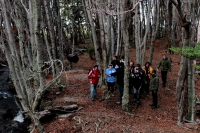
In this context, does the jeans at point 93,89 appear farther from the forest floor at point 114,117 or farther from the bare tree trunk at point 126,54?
the bare tree trunk at point 126,54

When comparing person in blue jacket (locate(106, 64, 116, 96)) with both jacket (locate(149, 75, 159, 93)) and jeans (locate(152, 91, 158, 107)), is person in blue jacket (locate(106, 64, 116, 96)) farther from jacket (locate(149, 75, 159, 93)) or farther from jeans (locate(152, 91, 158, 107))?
jeans (locate(152, 91, 158, 107))

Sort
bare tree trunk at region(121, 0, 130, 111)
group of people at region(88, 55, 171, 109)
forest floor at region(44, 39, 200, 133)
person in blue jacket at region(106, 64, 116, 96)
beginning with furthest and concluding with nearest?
person in blue jacket at region(106, 64, 116, 96)
group of people at region(88, 55, 171, 109)
bare tree trunk at region(121, 0, 130, 111)
forest floor at region(44, 39, 200, 133)

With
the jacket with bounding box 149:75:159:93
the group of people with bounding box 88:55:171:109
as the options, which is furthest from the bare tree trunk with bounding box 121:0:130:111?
the jacket with bounding box 149:75:159:93

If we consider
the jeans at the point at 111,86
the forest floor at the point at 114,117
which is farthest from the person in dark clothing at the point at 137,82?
the jeans at the point at 111,86

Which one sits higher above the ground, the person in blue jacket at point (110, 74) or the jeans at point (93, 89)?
the person in blue jacket at point (110, 74)

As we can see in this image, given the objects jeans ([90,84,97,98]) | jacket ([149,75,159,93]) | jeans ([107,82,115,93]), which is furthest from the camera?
jeans ([107,82,115,93])

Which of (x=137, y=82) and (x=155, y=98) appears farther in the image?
(x=137, y=82)

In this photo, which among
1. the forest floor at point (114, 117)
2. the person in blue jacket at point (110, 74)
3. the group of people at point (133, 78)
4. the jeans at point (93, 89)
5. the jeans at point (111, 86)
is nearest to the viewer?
the forest floor at point (114, 117)

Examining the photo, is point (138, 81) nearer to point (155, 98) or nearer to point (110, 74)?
point (155, 98)

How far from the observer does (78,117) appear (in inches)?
318

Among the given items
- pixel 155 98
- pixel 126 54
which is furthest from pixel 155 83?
pixel 126 54

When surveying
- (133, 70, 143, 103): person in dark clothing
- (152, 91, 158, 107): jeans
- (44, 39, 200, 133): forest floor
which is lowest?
(44, 39, 200, 133): forest floor

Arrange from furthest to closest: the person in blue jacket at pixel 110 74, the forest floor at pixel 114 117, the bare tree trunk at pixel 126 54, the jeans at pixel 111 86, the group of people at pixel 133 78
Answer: the jeans at pixel 111 86, the person in blue jacket at pixel 110 74, the group of people at pixel 133 78, the bare tree trunk at pixel 126 54, the forest floor at pixel 114 117

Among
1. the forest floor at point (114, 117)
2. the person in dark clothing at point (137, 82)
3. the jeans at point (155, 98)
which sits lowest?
the forest floor at point (114, 117)
